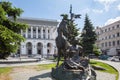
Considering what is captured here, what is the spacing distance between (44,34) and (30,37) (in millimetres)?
7132

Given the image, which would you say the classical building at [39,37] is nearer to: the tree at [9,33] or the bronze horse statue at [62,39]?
the tree at [9,33]

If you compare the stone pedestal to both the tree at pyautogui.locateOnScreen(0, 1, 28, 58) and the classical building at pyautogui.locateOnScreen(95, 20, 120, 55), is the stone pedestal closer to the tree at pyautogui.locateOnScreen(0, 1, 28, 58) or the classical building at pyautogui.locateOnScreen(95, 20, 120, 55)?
the tree at pyautogui.locateOnScreen(0, 1, 28, 58)

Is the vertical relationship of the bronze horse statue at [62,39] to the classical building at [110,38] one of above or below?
below

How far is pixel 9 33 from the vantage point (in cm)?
1792

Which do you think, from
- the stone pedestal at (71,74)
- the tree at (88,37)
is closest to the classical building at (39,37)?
the tree at (88,37)

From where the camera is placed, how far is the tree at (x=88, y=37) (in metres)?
37.3

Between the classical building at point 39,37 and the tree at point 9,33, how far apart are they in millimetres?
75539

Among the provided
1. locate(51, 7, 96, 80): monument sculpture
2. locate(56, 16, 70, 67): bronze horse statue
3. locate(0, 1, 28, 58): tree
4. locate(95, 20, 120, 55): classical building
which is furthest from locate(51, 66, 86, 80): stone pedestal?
locate(95, 20, 120, 55): classical building

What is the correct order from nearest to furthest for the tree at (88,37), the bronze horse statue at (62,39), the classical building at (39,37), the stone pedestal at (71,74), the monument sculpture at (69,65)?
the stone pedestal at (71,74) → the monument sculpture at (69,65) → the bronze horse statue at (62,39) → the tree at (88,37) → the classical building at (39,37)


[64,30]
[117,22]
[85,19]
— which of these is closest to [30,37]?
[117,22]

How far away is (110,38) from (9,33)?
206ft

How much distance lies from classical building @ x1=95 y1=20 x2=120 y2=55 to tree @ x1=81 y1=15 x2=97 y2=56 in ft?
114

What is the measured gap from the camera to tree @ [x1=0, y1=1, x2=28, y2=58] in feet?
58.5

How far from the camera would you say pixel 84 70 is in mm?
14742
